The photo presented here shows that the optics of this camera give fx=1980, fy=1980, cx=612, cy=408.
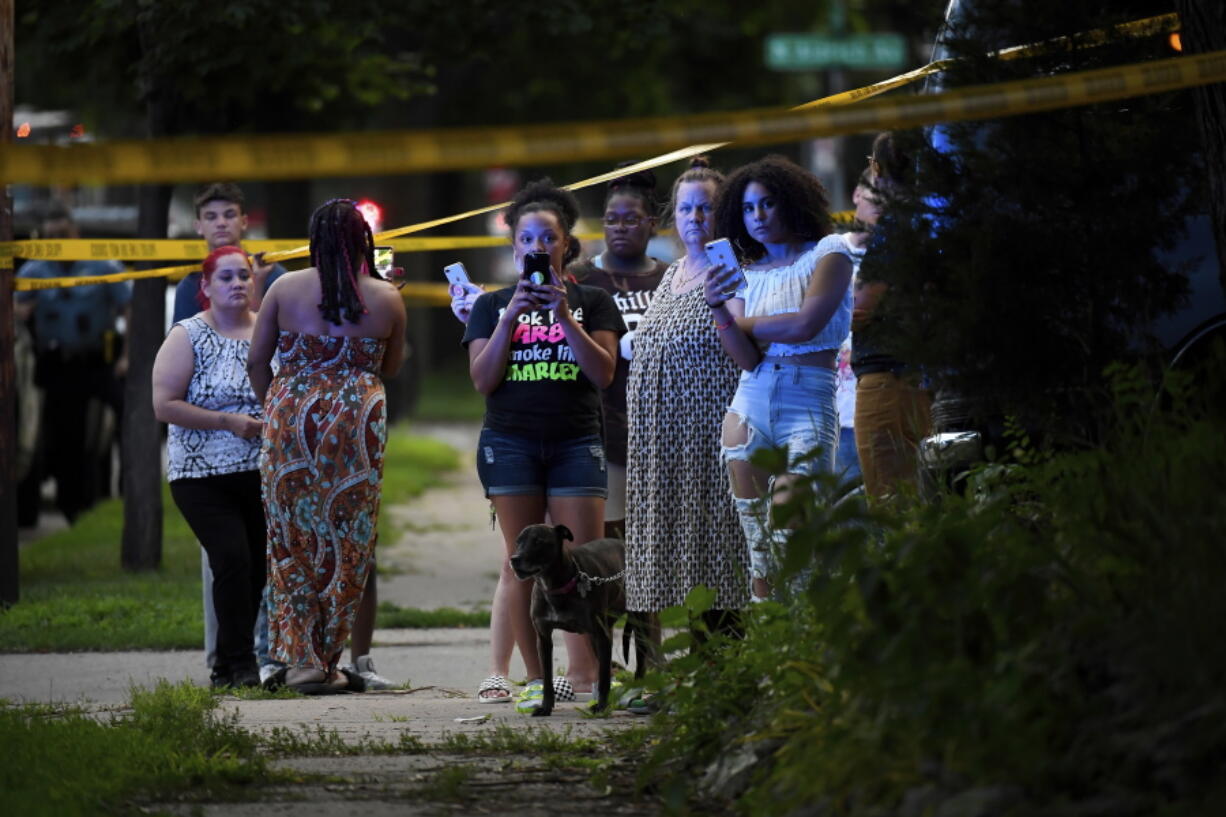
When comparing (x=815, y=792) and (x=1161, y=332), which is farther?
(x=1161, y=332)

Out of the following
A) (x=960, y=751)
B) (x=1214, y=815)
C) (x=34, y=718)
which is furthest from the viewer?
(x=34, y=718)

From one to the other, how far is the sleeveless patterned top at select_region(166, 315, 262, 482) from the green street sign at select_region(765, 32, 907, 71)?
10191 mm

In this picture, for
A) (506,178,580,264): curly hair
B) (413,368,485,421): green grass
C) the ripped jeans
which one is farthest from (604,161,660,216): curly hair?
(413,368,485,421): green grass

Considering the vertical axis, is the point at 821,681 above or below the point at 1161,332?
below

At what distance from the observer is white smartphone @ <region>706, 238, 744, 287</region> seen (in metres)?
6.89

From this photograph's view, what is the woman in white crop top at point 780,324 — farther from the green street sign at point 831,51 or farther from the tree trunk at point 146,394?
the green street sign at point 831,51

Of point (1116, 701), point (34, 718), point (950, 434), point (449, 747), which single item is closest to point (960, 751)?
point (1116, 701)

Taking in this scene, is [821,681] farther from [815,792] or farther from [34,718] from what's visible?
[34,718]

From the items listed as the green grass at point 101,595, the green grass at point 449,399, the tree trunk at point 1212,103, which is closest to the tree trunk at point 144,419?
the green grass at point 101,595

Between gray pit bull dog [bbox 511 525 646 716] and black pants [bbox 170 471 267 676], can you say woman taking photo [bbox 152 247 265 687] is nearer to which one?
black pants [bbox 170 471 267 676]

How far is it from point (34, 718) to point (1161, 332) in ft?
13.7

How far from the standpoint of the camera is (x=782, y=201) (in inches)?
280

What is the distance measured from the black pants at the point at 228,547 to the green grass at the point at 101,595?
1571 mm

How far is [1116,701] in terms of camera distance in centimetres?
412
